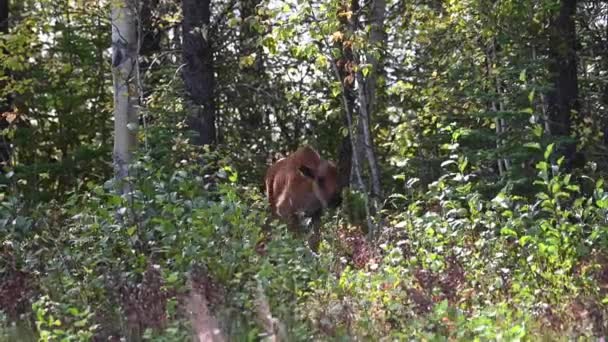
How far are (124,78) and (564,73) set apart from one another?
700cm

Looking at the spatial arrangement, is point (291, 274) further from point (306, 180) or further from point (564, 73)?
point (564, 73)

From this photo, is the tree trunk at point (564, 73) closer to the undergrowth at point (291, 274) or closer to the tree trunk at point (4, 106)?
the undergrowth at point (291, 274)

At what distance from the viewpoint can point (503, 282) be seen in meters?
6.98

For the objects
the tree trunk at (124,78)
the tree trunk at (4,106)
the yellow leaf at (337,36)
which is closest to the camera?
the tree trunk at (124,78)

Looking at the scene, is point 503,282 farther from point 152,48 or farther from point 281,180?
point 152,48

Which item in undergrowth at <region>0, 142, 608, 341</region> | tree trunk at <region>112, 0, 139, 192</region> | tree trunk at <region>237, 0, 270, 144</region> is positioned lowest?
undergrowth at <region>0, 142, 608, 341</region>

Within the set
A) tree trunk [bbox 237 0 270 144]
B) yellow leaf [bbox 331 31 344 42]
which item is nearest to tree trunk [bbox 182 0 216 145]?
tree trunk [bbox 237 0 270 144]

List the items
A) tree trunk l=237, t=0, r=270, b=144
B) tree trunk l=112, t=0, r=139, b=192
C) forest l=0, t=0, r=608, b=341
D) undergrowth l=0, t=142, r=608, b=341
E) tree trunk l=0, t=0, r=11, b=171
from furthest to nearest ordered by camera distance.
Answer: tree trunk l=237, t=0, r=270, b=144 < tree trunk l=0, t=0, r=11, b=171 < tree trunk l=112, t=0, r=139, b=192 < forest l=0, t=0, r=608, b=341 < undergrowth l=0, t=142, r=608, b=341

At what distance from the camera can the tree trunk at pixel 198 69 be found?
14.2 meters

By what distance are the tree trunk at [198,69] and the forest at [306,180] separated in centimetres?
3

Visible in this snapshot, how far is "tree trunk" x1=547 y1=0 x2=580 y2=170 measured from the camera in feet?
45.1

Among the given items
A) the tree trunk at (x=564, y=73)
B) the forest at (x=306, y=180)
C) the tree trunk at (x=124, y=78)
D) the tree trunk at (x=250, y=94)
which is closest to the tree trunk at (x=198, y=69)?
the forest at (x=306, y=180)

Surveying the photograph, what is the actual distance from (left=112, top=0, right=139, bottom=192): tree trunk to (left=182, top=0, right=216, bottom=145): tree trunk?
3.52m

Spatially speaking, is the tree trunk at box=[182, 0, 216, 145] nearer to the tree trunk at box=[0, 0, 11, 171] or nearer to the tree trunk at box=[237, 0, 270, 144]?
the tree trunk at box=[0, 0, 11, 171]
